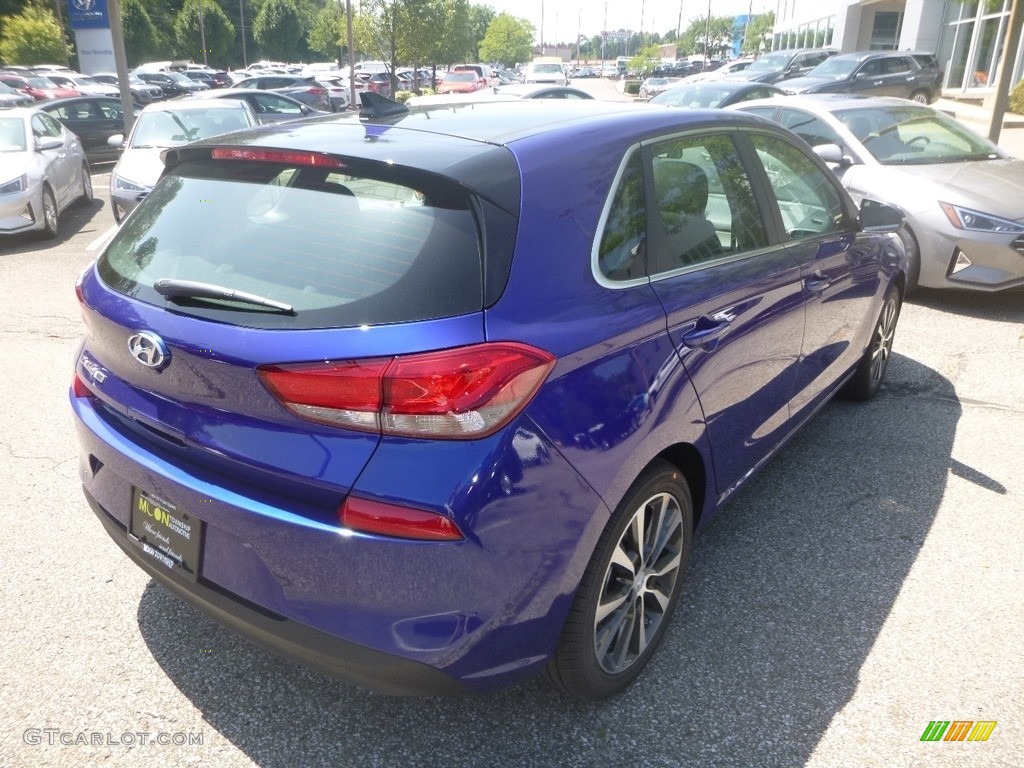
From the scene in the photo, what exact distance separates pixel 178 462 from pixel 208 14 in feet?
222

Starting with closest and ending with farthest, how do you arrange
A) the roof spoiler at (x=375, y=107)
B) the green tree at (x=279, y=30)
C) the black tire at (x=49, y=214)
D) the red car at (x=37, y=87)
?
the roof spoiler at (x=375, y=107) → the black tire at (x=49, y=214) → the red car at (x=37, y=87) → the green tree at (x=279, y=30)

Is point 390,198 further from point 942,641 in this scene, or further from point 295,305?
point 942,641

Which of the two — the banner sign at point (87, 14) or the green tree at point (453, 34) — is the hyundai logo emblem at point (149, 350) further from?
the banner sign at point (87, 14)

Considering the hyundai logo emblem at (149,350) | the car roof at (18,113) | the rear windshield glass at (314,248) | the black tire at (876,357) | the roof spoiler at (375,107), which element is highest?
the roof spoiler at (375,107)

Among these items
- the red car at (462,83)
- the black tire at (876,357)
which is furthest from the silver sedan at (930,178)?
the red car at (462,83)

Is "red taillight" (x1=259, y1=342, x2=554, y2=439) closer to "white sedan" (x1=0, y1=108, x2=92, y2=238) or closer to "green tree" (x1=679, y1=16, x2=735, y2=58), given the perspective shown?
"white sedan" (x1=0, y1=108, x2=92, y2=238)

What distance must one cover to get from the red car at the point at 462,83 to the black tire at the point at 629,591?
28.6 meters

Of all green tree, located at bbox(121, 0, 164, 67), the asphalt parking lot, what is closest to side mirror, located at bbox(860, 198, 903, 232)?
the asphalt parking lot

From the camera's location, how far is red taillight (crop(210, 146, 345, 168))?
232 centimetres

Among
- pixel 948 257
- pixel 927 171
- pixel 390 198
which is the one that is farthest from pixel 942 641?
pixel 927 171

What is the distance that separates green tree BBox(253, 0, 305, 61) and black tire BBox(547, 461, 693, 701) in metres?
75.7

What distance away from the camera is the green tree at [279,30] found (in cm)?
6956

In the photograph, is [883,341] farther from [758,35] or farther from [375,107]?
[758,35]

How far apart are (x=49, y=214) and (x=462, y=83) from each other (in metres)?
23.1
